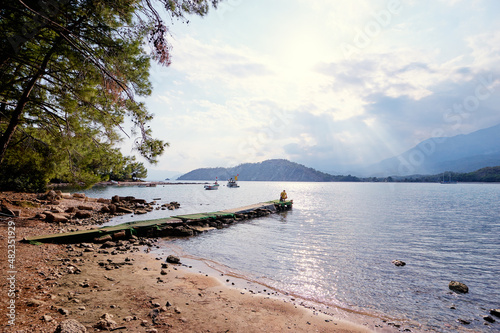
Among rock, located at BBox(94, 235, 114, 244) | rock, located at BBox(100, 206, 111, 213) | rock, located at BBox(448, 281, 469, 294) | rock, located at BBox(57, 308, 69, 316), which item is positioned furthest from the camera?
rock, located at BBox(100, 206, 111, 213)

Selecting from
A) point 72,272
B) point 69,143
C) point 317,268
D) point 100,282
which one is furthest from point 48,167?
point 317,268

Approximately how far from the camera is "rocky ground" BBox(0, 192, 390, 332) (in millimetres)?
5328

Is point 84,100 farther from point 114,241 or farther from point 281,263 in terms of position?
point 281,263

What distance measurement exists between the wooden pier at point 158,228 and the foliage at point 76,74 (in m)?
4.03

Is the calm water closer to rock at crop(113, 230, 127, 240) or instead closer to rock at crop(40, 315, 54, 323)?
rock at crop(113, 230, 127, 240)

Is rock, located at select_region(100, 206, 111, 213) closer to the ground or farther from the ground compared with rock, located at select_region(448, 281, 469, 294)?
farther from the ground

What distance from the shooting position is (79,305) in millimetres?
6047

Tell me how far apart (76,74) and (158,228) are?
41.2ft

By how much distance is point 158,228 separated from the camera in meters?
18.9

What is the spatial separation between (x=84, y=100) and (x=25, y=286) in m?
7.40

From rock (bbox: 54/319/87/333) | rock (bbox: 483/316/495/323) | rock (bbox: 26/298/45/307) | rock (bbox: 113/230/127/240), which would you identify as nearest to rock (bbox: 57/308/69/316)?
rock (bbox: 26/298/45/307)

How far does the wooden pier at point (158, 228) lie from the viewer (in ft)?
43.5

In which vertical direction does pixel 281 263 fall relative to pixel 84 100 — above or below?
below

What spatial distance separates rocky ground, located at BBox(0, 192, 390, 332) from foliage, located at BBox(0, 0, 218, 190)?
14.5ft
